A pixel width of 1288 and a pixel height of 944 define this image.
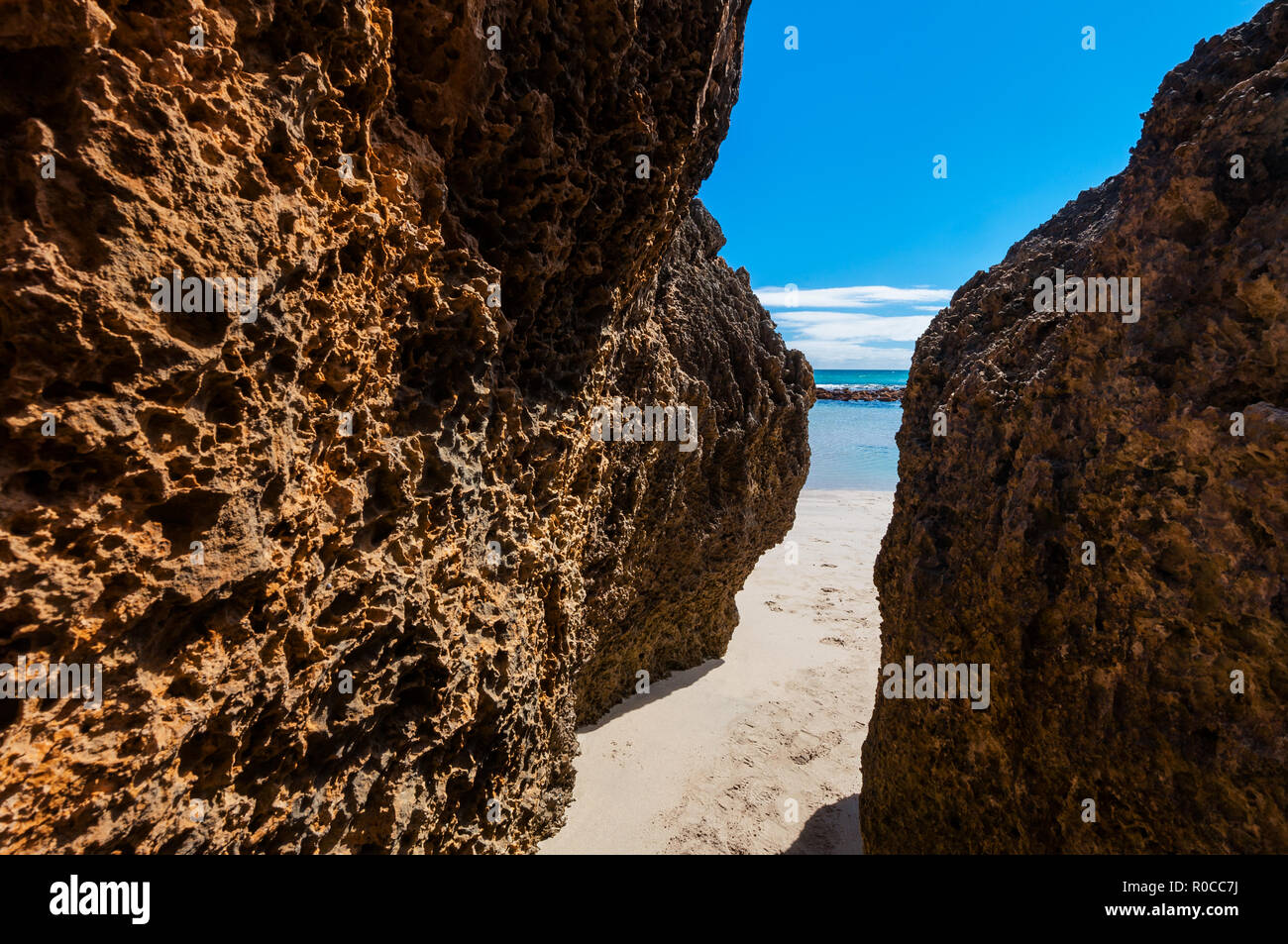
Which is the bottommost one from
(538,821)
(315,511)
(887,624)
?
(538,821)

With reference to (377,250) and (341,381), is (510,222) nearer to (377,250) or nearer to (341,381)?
(377,250)

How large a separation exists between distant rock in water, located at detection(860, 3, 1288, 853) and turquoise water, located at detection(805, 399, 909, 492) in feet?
30.8

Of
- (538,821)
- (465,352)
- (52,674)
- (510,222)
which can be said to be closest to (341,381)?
(465,352)

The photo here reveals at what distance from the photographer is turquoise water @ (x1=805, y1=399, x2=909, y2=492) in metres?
22.6

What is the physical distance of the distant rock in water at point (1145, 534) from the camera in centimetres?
241

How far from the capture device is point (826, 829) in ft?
16.5

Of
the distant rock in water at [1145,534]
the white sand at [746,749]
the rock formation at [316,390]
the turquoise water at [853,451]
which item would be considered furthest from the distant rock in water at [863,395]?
the rock formation at [316,390]

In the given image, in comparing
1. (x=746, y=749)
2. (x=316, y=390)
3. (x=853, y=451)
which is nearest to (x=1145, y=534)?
(x=316, y=390)

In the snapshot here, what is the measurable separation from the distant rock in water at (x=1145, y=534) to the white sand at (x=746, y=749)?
5.20ft

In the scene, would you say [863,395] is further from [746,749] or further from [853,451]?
[746,749]

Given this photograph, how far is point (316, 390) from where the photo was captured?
7.77 feet

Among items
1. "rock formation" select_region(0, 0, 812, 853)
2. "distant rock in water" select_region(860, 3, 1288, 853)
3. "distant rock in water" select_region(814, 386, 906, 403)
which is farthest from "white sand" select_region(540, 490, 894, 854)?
"distant rock in water" select_region(814, 386, 906, 403)

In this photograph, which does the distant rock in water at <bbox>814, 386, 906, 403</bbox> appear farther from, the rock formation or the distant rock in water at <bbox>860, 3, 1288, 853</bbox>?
the rock formation
